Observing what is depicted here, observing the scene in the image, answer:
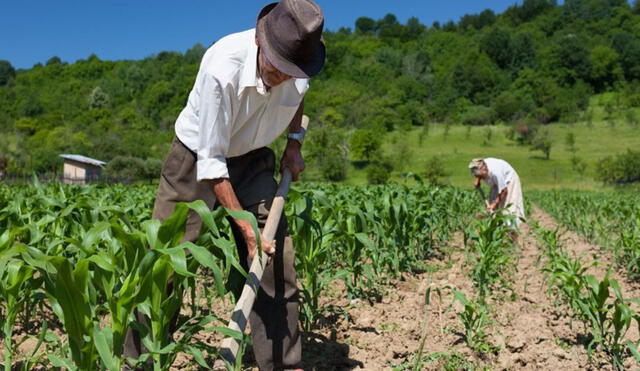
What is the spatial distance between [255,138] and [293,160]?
1.26 feet

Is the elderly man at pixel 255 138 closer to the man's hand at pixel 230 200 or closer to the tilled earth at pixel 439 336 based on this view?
the man's hand at pixel 230 200

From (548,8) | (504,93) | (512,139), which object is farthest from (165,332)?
(548,8)

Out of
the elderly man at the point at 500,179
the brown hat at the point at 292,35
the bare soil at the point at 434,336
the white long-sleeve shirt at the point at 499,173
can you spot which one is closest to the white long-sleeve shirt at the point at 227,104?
the brown hat at the point at 292,35

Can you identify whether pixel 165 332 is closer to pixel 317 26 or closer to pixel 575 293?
pixel 317 26

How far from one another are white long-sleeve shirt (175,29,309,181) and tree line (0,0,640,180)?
52.4 m

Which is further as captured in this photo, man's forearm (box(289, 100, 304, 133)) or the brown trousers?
man's forearm (box(289, 100, 304, 133))

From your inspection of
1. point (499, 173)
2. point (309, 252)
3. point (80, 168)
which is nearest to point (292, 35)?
point (309, 252)

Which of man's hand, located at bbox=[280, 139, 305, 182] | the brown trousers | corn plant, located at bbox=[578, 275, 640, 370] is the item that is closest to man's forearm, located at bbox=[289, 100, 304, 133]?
man's hand, located at bbox=[280, 139, 305, 182]

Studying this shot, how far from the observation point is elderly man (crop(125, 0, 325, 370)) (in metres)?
2.19

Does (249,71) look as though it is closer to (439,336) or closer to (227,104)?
(227,104)

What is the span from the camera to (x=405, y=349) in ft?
9.88

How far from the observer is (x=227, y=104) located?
7.32 ft

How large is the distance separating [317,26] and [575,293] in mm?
2318

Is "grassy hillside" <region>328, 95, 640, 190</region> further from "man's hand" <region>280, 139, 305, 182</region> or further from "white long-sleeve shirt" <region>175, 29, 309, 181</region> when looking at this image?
"white long-sleeve shirt" <region>175, 29, 309, 181</region>
